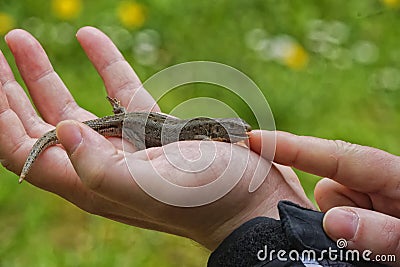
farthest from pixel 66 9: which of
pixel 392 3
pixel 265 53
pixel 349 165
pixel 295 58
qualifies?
pixel 349 165

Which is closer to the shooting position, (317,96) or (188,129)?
(188,129)

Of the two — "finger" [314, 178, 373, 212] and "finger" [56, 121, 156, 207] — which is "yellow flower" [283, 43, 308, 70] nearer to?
"finger" [314, 178, 373, 212]

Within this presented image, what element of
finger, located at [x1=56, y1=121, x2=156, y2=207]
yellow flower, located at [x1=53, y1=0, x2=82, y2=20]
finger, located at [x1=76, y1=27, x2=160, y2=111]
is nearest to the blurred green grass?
yellow flower, located at [x1=53, y1=0, x2=82, y2=20]

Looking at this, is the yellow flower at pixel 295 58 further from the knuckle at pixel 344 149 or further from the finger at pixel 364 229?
the finger at pixel 364 229

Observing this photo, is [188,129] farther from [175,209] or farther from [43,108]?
[175,209]

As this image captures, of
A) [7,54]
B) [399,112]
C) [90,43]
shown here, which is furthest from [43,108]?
[399,112]

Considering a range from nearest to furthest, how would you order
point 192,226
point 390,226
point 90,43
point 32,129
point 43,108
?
point 390,226 < point 192,226 < point 32,129 < point 43,108 < point 90,43
